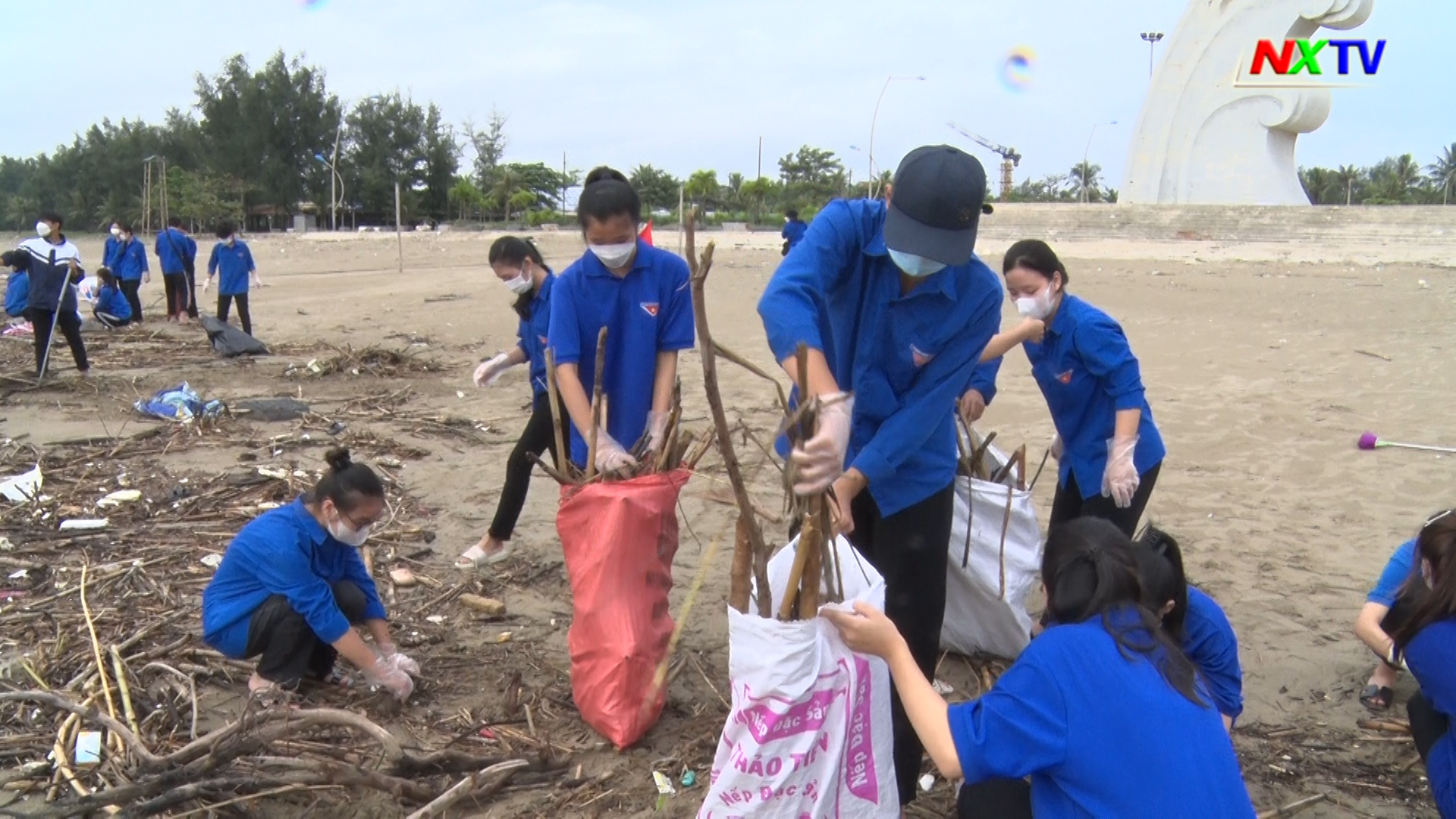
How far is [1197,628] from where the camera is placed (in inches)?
94.9

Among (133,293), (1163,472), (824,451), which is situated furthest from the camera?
(133,293)

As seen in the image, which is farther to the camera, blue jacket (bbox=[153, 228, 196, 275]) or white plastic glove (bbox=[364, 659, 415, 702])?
blue jacket (bbox=[153, 228, 196, 275])

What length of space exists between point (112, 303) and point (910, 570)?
1223 cm

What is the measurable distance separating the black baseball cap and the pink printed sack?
0.68 meters

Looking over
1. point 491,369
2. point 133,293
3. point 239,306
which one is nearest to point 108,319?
point 133,293

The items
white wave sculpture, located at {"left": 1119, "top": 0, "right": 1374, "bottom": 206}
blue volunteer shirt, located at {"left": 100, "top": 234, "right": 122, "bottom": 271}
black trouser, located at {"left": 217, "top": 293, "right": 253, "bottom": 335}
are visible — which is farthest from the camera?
white wave sculpture, located at {"left": 1119, "top": 0, "right": 1374, "bottom": 206}

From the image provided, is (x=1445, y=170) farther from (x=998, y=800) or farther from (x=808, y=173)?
(x=998, y=800)

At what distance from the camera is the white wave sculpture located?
2559 cm

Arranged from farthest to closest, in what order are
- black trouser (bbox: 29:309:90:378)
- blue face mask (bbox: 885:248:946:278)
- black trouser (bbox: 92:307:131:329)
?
black trouser (bbox: 92:307:131:329) < black trouser (bbox: 29:309:90:378) < blue face mask (bbox: 885:248:946:278)

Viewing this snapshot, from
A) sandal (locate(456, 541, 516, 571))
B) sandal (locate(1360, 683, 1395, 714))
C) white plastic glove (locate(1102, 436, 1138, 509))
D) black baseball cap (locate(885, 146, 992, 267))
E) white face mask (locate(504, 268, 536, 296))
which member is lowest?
sandal (locate(1360, 683, 1395, 714))

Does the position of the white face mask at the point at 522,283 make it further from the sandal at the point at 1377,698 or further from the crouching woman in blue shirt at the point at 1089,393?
the sandal at the point at 1377,698

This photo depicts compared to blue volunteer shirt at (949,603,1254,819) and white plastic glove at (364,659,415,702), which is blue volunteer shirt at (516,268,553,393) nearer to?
white plastic glove at (364,659,415,702)

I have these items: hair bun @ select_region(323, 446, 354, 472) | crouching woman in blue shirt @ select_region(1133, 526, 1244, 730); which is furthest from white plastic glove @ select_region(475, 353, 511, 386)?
crouching woman in blue shirt @ select_region(1133, 526, 1244, 730)

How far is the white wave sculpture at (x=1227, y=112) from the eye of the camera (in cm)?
2559
